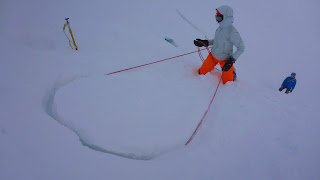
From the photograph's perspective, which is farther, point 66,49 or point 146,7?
point 146,7

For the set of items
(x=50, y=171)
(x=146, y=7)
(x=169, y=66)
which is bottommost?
(x=50, y=171)

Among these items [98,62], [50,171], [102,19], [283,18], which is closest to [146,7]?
[102,19]

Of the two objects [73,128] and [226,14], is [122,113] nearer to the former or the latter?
[73,128]

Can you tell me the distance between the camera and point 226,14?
292cm

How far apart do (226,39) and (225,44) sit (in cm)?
8

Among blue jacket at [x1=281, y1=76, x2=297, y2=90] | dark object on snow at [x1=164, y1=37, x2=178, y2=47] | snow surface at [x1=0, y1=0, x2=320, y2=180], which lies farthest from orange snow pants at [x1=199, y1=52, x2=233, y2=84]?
blue jacket at [x1=281, y1=76, x2=297, y2=90]

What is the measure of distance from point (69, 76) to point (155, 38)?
2188 millimetres

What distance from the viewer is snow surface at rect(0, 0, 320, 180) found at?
1.84 meters

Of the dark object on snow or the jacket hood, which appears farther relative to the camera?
the dark object on snow

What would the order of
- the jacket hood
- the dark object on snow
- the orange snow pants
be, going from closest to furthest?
the jacket hood, the orange snow pants, the dark object on snow

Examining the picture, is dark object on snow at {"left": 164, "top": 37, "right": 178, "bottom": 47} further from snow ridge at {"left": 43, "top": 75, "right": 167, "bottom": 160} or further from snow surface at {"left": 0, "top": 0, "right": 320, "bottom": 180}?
snow ridge at {"left": 43, "top": 75, "right": 167, "bottom": 160}

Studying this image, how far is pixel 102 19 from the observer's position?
4355 mm

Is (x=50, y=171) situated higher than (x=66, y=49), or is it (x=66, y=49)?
(x=66, y=49)

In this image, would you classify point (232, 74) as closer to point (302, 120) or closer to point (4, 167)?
point (302, 120)
